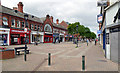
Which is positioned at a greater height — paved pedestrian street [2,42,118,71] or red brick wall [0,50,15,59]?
red brick wall [0,50,15,59]

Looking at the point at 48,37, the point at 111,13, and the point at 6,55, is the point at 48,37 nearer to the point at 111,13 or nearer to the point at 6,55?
the point at 6,55

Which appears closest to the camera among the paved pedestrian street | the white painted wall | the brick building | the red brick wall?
the paved pedestrian street

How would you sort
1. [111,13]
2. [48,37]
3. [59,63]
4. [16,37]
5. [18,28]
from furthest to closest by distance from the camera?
1. [48,37]
2. [18,28]
3. [16,37]
4. [111,13]
5. [59,63]

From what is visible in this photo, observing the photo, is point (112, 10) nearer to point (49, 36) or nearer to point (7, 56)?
Result: point (7, 56)

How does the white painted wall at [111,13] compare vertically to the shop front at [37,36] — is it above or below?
above

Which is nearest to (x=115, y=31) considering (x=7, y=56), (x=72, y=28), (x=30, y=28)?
(x=7, y=56)

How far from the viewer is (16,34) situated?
74.0ft

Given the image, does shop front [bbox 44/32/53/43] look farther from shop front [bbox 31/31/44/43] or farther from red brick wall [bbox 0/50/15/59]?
red brick wall [bbox 0/50/15/59]

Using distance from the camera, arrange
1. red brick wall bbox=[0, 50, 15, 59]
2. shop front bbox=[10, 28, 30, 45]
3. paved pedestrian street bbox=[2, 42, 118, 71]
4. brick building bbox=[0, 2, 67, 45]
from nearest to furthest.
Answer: paved pedestrian street bbox=[2, 42, 118, 71]
red brick wall bbox=[0, 50, 15, 59]
brick building bbox=[0, 2, 67, 45]
shop front bbox=[10, 28, 30, 45]

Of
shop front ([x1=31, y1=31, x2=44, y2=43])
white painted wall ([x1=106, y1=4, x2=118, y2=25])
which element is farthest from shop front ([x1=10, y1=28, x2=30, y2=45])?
white painted wall ([x1=106, y1=4, x2=118, y2=25])

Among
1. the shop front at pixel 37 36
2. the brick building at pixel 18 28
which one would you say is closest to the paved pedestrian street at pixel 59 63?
the brick building at pixel 18 28

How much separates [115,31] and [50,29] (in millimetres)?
30983

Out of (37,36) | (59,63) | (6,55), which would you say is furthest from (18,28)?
(59,63)

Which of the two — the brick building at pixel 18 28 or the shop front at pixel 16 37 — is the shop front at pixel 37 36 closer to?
the brick building at pixel 18 28
